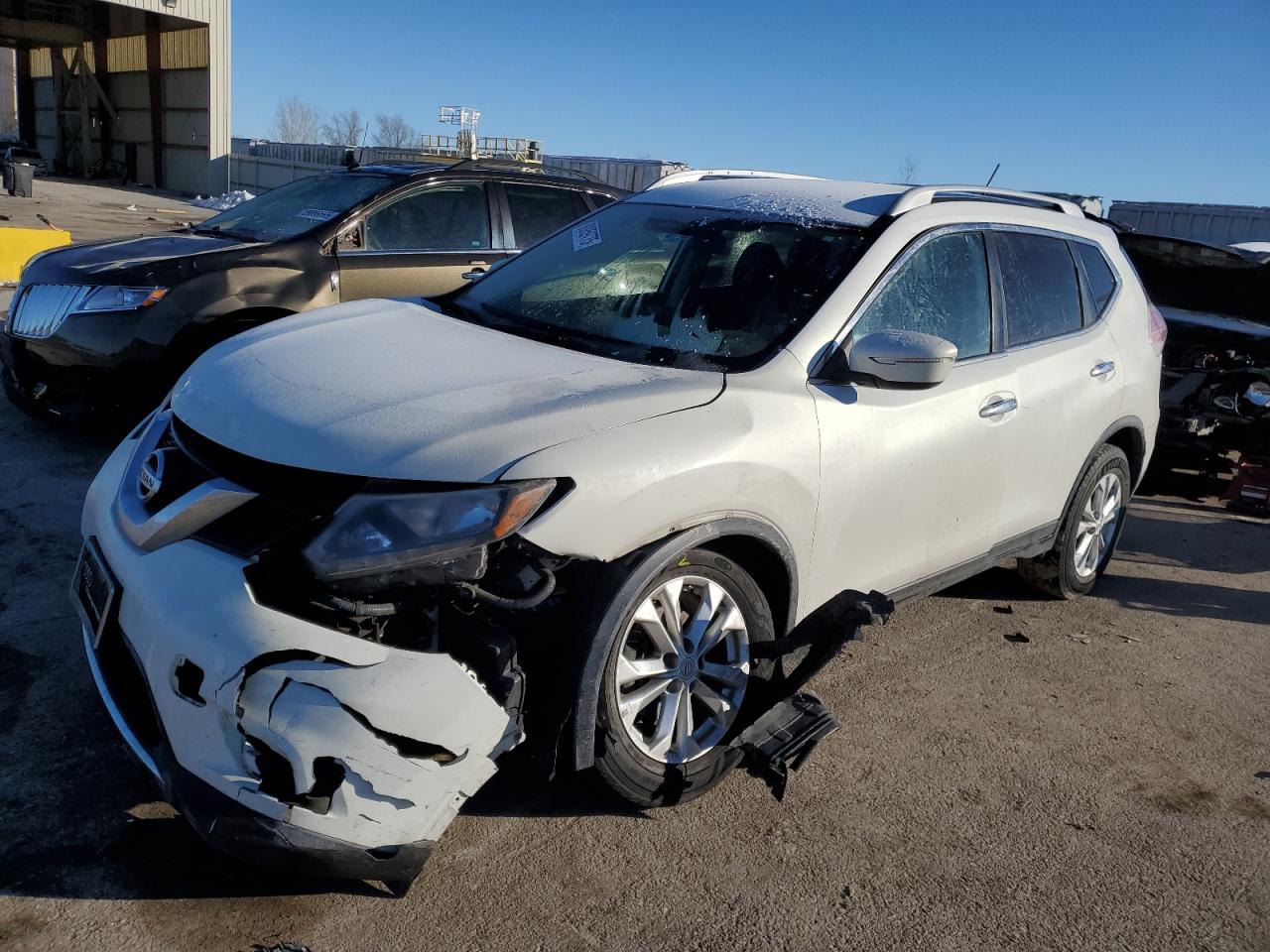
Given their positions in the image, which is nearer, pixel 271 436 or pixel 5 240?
pixel 271 436

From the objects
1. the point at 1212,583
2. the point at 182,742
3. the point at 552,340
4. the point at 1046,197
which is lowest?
the point at 1212,583

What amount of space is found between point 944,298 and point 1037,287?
788 millimetres

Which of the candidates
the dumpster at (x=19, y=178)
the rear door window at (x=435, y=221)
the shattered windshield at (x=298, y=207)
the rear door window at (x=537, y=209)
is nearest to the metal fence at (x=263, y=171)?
the dumpster at (x=19, y=178)

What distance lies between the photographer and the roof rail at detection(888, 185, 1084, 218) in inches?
155

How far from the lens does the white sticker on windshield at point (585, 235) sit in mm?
4336

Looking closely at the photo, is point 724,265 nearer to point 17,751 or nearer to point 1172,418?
point 17,751

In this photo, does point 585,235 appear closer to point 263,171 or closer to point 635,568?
point 635,568

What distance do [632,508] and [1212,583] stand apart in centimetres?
455

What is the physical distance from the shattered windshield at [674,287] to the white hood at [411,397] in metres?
0.21

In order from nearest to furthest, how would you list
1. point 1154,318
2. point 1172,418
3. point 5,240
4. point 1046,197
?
point 1046,197 < point 1154,318 < point 1172,418 < point 5,240

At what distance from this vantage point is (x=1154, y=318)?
538 cm

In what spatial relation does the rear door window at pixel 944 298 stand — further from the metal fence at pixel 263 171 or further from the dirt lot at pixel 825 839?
the metal fence at pixel 263 171

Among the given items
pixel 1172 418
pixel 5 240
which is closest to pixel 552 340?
pixel 1172 418

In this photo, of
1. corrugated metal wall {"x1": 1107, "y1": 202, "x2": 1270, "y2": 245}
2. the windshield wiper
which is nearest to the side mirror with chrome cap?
the windshield wiper
